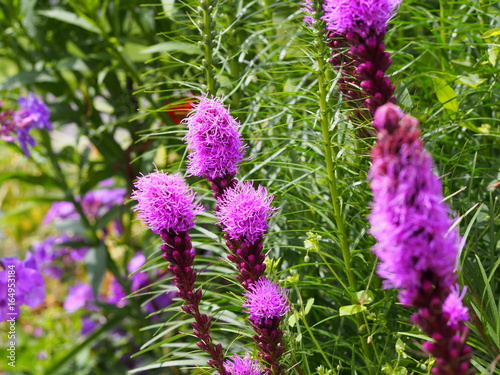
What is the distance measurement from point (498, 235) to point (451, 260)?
678mm

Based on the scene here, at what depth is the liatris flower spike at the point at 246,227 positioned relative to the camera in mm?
983

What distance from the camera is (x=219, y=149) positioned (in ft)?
3.35

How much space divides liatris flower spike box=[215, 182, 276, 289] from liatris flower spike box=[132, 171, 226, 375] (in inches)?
2.5

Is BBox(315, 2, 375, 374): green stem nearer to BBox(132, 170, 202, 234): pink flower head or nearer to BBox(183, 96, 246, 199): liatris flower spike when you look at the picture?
BBox(183, 96, 246, 199): liatris flower spike

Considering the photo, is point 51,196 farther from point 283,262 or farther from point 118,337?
point 283,262

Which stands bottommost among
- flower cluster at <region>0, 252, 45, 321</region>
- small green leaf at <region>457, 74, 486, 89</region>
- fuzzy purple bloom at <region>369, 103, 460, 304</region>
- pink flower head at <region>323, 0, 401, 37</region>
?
flower cluster at <region>0, 252, 45, 321</region>

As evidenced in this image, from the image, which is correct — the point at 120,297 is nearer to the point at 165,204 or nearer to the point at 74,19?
the point at 74,19

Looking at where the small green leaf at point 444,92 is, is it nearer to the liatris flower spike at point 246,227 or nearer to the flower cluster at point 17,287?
the liatris flower spike at point 246,227

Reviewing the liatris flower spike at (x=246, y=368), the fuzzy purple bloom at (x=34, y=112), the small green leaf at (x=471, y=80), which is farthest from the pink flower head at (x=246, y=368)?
the fuzzy purple bloom at (x=34, y=112)

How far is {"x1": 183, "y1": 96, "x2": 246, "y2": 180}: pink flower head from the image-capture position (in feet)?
3.31

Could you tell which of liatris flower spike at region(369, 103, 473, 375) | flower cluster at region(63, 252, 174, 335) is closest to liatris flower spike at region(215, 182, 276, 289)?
liatris flower spike at region(369, 103, 473, 375)

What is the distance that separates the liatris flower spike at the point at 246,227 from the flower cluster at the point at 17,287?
110cm

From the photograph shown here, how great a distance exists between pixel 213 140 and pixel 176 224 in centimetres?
15

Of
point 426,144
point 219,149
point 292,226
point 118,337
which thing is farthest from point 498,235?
point 118,337
